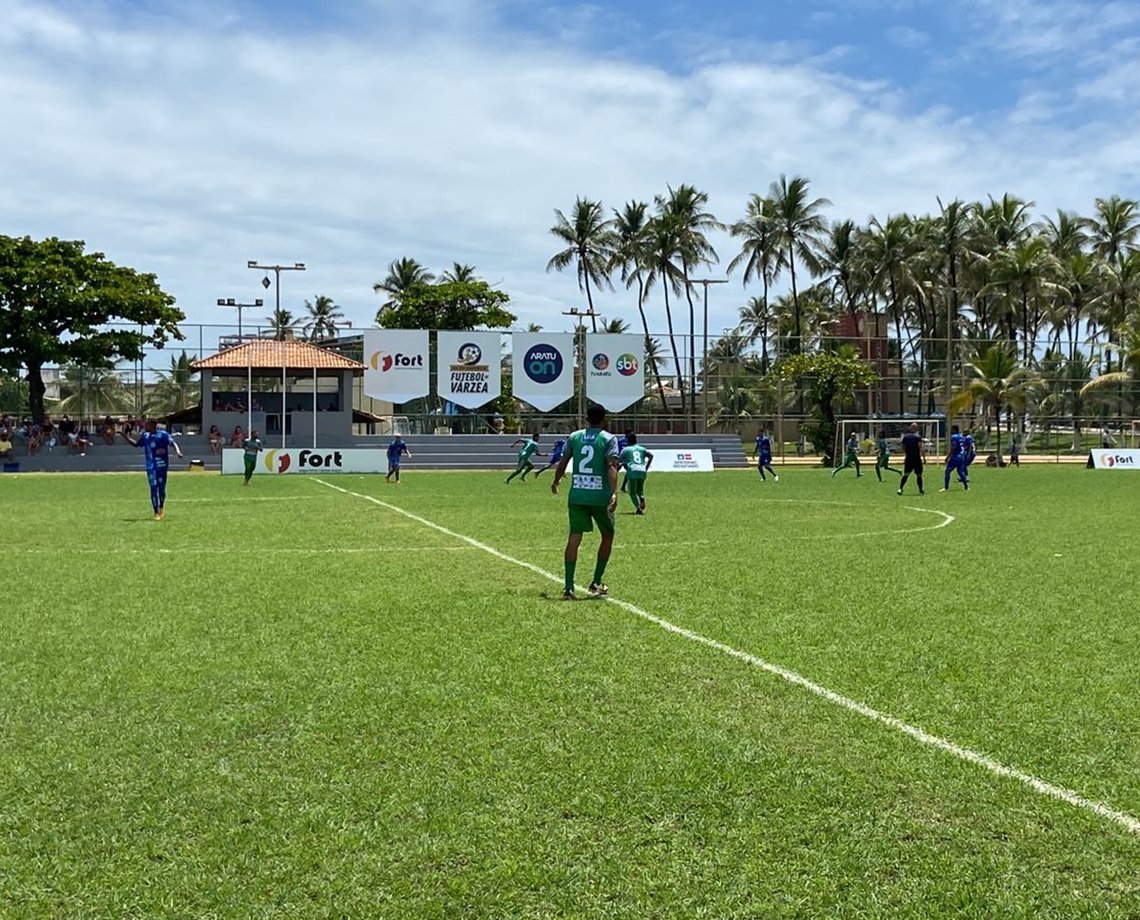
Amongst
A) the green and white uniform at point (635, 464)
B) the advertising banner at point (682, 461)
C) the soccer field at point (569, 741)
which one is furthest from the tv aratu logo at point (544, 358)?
the soccer field at point (569, 741)

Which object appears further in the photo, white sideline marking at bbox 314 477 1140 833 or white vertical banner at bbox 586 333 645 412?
white vertical banner at bbox 586 333 645 412

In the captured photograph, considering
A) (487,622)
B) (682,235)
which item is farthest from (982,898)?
(682,235)

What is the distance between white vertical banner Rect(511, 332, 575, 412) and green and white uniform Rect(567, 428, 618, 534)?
43.0m

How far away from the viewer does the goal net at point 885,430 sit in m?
59.7

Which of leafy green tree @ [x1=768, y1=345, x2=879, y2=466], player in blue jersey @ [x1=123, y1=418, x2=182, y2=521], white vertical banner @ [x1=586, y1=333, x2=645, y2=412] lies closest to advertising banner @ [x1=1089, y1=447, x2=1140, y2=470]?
leafy green tree @ [x1=768, y1=345, x2=879, y2=466]

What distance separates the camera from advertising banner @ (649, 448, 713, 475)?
4688 centimetres

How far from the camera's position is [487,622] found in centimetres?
993

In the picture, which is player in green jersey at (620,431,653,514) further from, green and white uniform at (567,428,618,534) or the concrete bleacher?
the concrete bleacher

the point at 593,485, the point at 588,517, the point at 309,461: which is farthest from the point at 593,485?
the point at 309,461

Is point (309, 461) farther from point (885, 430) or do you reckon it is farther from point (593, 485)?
point (885, 430)

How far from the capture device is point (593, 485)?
37.7 feet

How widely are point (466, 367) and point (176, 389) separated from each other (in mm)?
13978

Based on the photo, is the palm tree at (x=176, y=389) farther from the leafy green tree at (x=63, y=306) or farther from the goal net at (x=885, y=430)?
the goal net at (x=885, y=430)

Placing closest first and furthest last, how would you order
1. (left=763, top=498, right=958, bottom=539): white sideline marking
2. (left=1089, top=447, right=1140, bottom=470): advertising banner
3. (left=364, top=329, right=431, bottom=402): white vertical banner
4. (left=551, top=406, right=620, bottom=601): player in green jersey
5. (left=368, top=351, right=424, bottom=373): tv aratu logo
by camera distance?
(left=551, top=406, right=620, bottom=601): player in green jersey
(left=763, top=498, right=958, bottom=539): white sideline marking
(left=1089, top=447, right=1140, bottom=470): advertising banner
(left=368, top=351, right=424, bottom=373): tv aratu logo
(left=364, top=329, right=431, bottom=402): white vertical banner
